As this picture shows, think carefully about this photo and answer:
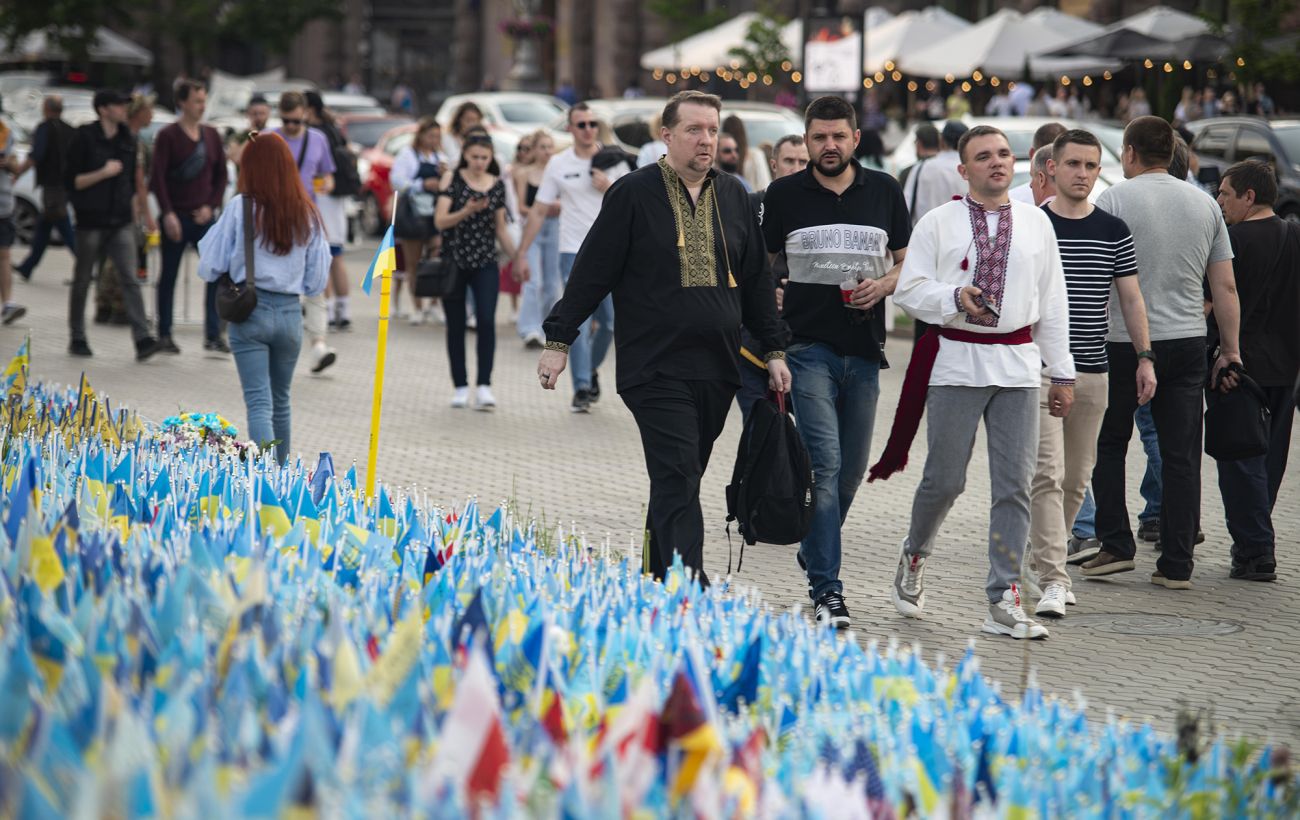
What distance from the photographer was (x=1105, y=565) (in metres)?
7.95

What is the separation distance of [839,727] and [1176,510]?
14.5 ft

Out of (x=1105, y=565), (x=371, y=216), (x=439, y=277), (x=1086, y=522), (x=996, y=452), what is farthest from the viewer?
(x=371, y=216)

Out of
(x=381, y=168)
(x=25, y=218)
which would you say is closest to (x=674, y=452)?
(x=25, y=218)

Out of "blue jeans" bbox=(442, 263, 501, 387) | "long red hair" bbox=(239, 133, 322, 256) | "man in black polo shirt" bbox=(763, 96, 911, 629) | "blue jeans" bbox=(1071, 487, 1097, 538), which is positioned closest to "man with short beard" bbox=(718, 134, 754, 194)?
"blue jeans" bbox=(442, 263, 501, 387)

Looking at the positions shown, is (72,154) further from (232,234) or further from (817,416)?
(817,416)

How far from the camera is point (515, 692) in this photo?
3684 millimetres

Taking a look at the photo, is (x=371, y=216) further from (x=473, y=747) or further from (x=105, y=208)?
(x=473, y=747)

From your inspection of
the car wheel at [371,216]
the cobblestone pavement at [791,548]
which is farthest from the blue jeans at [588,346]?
the car wheel at [371,216]

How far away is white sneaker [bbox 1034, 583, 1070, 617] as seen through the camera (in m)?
7.08

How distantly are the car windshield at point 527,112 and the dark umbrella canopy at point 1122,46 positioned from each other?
8.65 m

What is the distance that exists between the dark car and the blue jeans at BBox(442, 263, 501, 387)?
36.0ft

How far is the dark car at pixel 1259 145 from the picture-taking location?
20188mm

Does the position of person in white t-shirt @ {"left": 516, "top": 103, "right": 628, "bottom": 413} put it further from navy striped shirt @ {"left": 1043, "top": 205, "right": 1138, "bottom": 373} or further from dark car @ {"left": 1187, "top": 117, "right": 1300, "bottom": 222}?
dark car @ {"left": 1187, "top": 117, "right": 1300, "bottom": 222}

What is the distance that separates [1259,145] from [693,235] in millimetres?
16731
